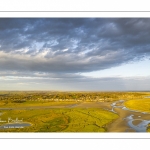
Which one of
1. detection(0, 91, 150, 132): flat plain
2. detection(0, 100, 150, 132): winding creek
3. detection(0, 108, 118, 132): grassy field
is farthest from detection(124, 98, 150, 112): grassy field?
detection(0, 108, 118, 132): grassy field

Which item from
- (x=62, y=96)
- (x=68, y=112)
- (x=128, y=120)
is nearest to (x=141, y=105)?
(x=128, y=120)

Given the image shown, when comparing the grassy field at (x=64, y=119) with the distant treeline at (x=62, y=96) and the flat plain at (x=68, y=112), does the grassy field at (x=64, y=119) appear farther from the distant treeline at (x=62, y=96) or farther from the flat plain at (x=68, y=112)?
the distant treeline at (x=62, y=96)

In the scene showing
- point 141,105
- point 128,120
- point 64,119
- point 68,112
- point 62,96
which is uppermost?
point 62,96

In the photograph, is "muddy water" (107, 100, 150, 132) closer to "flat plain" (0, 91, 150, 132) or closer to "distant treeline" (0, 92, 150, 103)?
"flat plain" (0, 91, 150, 132)

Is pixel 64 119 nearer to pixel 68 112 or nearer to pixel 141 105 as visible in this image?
pixel 68 112
